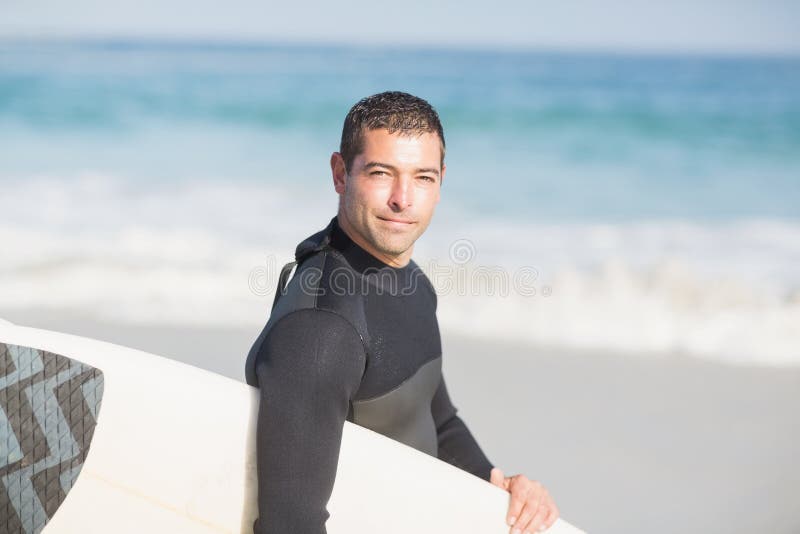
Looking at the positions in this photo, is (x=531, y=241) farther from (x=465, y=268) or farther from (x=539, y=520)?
(x=539, y=520)

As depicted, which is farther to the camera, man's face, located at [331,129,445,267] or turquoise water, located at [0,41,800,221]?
turquoise water, located at [0,41,800,221]

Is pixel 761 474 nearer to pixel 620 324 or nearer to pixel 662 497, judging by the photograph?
pixel 662 497

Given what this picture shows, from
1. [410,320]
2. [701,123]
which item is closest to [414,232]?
[410,320]

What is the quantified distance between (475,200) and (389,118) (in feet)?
22.1

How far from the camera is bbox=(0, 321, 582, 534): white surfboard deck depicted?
58.2 inches

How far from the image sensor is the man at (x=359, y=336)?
125 cm

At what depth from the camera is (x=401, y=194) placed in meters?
1.47

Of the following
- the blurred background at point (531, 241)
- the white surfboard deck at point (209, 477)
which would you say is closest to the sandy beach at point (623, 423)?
the blurred background at point (531, 241)

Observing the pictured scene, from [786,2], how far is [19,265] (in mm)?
25263

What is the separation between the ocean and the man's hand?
284cm

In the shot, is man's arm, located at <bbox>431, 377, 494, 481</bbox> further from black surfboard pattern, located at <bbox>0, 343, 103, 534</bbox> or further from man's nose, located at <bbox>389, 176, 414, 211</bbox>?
black surfboard pattern, located at <bbox>0, 343, 103, 534</bbox>

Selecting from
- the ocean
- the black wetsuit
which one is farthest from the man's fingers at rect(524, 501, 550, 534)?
the ocean

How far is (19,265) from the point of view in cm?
544

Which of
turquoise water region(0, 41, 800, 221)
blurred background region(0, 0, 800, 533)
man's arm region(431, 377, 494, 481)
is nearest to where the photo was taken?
man's arm region(431, 377, 494, 481)
